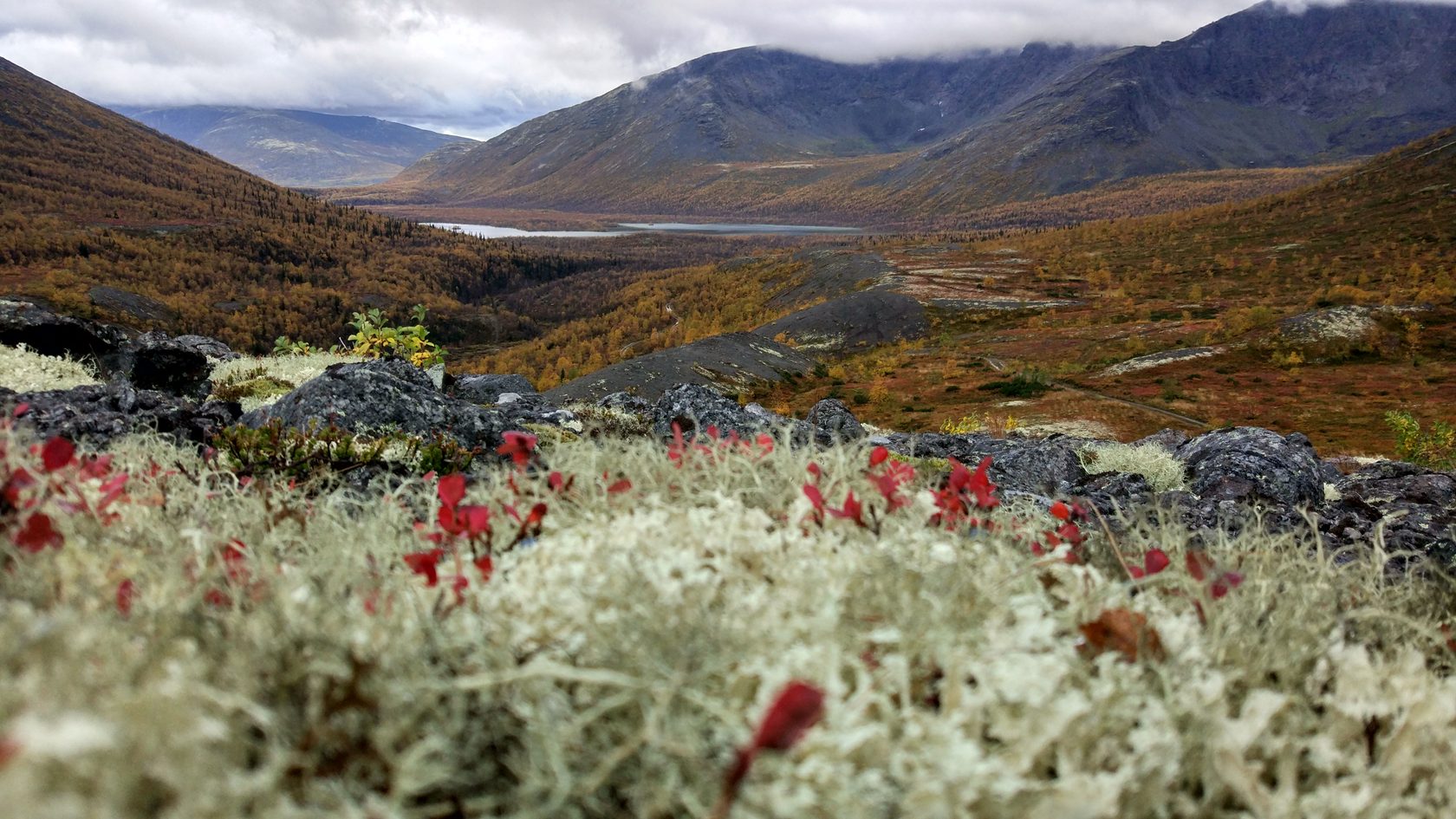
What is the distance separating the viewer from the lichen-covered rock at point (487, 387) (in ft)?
55.9

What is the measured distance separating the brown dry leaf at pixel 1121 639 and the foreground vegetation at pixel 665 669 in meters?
0.01

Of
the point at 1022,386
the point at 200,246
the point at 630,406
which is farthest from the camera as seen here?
the point at 200,246

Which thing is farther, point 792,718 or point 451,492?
point 451,492

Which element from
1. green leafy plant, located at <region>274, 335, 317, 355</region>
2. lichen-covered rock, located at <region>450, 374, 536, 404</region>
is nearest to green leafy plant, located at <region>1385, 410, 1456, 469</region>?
lichen-covered rock, located at <region>450, 374, 536, 404</region>

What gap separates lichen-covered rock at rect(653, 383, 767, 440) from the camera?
38.0ft

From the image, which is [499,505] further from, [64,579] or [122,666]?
[122,666]

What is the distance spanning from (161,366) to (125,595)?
12832 millimetres

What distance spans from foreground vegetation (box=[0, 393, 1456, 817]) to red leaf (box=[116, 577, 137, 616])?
0.4 inches

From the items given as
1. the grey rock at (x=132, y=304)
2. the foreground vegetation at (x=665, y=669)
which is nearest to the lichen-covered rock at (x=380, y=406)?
the foreground vegetation at (x=665, y=669)

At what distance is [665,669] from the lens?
138 centimetres

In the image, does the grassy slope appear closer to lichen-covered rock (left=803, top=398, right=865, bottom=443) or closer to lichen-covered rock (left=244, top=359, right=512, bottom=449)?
lichen-covered rock (left=803, top=398, right=865, bottom=443)

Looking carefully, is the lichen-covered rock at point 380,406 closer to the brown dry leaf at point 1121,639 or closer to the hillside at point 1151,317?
the brown dry leaf at point 1121,639

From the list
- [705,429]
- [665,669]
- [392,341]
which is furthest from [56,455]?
[392,341]

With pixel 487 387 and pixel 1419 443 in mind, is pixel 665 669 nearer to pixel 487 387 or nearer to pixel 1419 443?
pixel 487 387
